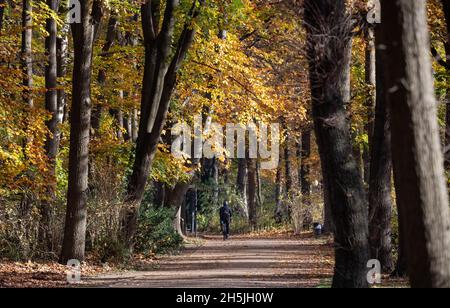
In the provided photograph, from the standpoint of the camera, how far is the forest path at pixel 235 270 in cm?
1622

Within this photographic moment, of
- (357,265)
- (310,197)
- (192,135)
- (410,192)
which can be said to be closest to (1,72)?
(192,135)

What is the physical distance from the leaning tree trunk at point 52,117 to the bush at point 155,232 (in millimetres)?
3206

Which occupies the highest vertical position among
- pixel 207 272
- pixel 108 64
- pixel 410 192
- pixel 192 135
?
pixel 108 64

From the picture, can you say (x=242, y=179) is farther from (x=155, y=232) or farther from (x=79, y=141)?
(x=79, y=141)

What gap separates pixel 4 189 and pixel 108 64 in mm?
7889

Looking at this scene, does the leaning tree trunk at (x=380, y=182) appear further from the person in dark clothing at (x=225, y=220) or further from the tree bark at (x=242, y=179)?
the tree bark at (x=242, y=179)

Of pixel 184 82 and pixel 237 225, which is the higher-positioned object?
pixel 184 82

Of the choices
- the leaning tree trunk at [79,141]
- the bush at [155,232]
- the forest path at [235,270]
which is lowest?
the forest path at [235,270]

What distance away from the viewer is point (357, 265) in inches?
486

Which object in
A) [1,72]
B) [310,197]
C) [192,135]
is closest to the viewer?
[1,72]

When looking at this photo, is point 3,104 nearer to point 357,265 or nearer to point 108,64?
point 108,64

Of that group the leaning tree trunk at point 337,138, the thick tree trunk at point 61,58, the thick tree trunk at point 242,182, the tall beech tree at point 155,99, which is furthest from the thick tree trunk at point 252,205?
the leaning tree trunk at point 337,138

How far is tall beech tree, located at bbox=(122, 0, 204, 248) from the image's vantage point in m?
22.3

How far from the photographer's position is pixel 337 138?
40.1 feet
